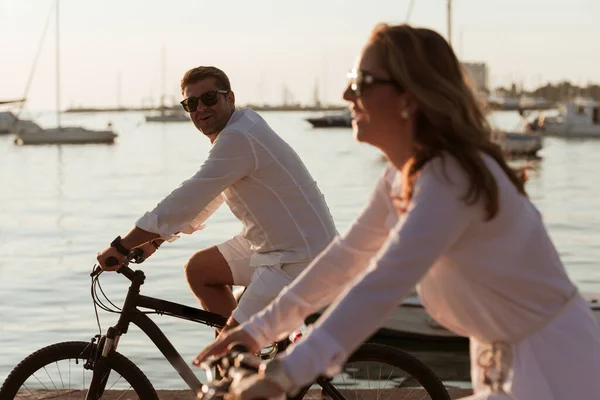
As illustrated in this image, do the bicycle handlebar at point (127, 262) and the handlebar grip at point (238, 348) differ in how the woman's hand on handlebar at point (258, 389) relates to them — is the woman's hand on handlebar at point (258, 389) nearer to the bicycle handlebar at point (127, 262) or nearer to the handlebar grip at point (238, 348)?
the handlebar grip at point (238, 348)

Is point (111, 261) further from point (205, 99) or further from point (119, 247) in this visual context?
point (205, 99)

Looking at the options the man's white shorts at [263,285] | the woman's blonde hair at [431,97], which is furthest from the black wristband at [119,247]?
the woman's blonde hair at [431,97]

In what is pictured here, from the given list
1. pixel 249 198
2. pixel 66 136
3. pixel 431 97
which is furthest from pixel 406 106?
pixel 66 136

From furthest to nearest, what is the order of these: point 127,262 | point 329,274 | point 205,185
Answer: point 205,185, point 127,262, point 329,274

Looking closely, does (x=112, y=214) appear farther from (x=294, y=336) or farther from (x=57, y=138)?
(x=57, y=138)

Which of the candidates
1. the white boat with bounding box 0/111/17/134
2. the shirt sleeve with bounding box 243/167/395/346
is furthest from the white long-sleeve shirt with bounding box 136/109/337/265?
the white boat with bounding box 0/111/17/134

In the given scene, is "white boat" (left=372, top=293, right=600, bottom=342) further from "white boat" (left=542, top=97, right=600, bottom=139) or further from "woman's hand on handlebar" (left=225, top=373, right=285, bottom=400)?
"white boat" (left=542, top=97, right=600, bottom=139)

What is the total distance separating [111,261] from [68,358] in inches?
16.7

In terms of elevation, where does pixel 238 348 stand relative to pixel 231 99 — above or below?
below

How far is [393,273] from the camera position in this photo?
2520 millimetres

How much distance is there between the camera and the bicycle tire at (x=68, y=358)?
4719 mm

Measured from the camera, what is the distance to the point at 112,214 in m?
44.2

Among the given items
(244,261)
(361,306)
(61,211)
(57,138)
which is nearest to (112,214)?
(61,211)

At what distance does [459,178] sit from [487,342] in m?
0.36
